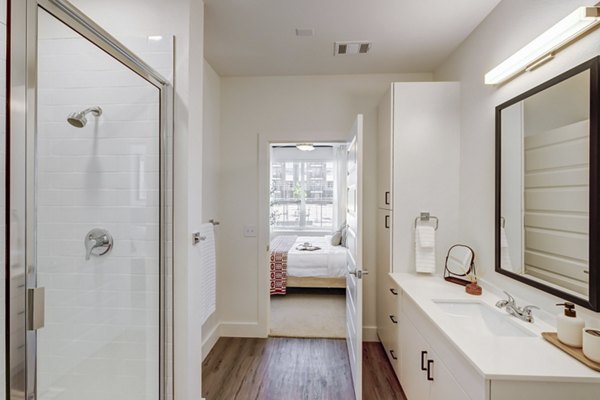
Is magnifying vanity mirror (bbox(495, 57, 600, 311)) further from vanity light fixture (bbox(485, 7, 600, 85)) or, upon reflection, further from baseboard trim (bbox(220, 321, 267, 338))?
baseboard trim (bbox(220, 321, 267, 338))

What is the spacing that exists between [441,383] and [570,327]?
601 mm

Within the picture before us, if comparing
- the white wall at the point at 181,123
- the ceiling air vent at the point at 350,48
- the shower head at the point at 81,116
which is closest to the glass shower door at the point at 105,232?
the shower head at the point at 81,116

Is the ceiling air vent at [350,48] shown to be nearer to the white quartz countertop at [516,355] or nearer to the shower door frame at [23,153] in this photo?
the shower door frame at [23,153]

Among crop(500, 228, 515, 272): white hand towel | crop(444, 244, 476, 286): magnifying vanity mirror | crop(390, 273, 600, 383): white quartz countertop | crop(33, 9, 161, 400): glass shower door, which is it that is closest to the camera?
crop(390, 273, 600, 383): white quartz countertop

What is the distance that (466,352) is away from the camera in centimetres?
119

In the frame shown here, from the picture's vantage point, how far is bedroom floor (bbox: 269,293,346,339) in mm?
3137

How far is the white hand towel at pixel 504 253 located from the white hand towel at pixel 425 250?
1.66 feet

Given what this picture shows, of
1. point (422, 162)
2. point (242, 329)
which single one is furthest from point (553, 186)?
point (242, 329)

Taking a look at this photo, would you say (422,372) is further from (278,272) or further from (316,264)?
(278,272)

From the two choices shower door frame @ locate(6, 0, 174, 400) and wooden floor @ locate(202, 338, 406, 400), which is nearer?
shower door frame @ locate(6, 0, 174, 400)

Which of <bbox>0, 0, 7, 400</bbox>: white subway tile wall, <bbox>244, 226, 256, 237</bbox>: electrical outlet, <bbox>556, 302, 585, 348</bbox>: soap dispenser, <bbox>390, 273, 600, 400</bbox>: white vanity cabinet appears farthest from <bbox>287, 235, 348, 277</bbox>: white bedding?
<bbox>0, 0, 7, 400</bbox>: white subway tile wall

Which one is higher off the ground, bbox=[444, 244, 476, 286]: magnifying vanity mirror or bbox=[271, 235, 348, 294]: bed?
bbox=[444, 244, 476, 286]: magnifying vanity mirror

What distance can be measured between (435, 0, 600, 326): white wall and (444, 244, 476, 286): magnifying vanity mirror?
52 mm

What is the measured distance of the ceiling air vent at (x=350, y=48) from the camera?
7.85 feet
